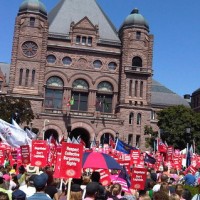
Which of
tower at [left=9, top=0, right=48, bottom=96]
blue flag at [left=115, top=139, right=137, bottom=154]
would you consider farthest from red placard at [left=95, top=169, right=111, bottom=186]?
tower at [left=9, top=0, right=48, bottom=96]

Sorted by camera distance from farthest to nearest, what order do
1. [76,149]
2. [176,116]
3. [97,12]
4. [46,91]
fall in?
1. [97,12]
2. [46,91]
3. [176,116]
4. [76,149]

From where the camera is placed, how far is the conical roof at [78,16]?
68812 mm

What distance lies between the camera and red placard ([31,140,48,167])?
1580cm

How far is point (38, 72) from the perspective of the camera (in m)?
62.2

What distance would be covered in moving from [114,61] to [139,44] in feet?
16.5

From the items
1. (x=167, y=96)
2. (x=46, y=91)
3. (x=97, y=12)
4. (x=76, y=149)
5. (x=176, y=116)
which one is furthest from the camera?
(x=167, y=96)

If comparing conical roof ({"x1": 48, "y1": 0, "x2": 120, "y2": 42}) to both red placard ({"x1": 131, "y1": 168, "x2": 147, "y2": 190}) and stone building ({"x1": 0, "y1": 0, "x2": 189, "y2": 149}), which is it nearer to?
stone building ({"x1": 0, "y1": 0, "x2": 189, "y2": 149})

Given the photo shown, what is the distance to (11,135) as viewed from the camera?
17.6 metres

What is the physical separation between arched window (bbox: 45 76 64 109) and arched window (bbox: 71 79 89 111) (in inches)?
85.7

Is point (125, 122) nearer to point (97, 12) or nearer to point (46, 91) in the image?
point (46, 91)

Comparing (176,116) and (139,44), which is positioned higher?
(139,44)

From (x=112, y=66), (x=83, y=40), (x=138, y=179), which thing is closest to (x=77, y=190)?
(x=138, y=179)

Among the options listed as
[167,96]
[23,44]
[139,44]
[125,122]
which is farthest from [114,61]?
[167,96]

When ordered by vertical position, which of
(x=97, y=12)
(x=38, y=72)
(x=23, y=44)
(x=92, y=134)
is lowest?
(x=92, y=134)
